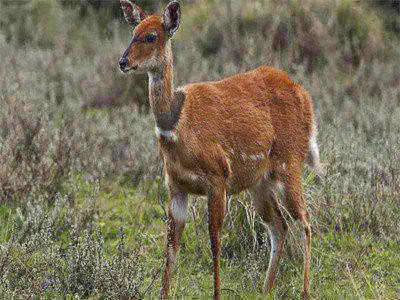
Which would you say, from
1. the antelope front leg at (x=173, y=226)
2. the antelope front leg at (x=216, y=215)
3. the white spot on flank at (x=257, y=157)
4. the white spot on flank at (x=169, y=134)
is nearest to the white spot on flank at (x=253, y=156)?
the white spot on flank at (x=257, y=157)

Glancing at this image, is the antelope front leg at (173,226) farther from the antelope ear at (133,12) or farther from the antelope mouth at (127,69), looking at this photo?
the antelope ear at (133,12)

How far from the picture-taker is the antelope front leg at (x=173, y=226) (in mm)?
4223

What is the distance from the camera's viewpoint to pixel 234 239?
5301mm

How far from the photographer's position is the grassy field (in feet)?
14.9

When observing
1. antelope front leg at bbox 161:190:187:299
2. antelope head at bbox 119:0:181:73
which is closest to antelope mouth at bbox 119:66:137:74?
antelope head at bbox 119:0:181:73

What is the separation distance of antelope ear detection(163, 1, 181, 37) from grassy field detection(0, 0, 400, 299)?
1283 millimetres

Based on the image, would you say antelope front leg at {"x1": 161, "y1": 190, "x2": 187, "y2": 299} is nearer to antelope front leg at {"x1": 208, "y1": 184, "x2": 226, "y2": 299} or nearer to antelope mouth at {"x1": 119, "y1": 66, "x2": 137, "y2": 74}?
antelope front leg at {"x1": 208, "y1": 184, "x2": 226, "y2": 299}

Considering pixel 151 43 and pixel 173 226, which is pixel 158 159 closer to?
pixel 173 226

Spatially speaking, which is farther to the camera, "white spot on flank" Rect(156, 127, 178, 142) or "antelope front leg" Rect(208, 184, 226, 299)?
"antelope front leg" Rect(208, 184, 226, 299)

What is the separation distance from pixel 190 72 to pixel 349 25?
9.24 ft

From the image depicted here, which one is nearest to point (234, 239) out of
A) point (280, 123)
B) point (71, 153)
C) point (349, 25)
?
point (280, 123)

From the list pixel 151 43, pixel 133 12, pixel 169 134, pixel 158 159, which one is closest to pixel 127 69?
pixel 151 43

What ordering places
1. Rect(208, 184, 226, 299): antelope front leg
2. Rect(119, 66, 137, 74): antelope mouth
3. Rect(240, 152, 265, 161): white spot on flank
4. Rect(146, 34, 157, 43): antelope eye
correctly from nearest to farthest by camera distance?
Rect(119, 66, 137, 74): antelope mouth, Rect(146, 34, 157, 43): antelope eye, Rect(208, 184, 226, 299): antelope front leg, Rect(240, 152, 265, 161): white spot on flank

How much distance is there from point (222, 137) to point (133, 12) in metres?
0.98
